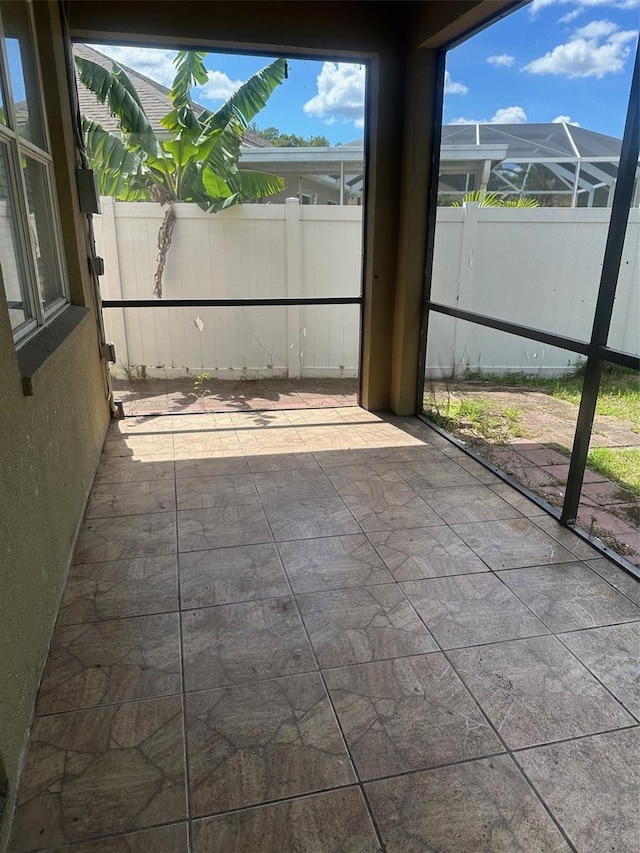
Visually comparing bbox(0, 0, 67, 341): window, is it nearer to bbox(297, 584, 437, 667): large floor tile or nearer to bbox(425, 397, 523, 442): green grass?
bbox(297, 584, 437, 667): large floor tile

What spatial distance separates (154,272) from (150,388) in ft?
3.38

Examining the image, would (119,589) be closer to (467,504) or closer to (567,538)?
(467,504)

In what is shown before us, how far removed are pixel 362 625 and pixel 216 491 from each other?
1.44 metres

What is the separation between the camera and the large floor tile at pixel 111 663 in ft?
6.05

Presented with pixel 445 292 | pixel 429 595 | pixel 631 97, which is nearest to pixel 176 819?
pixel 429 595

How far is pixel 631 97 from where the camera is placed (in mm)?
2375

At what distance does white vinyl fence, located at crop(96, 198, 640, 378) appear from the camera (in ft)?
12.0

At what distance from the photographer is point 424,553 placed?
2721 millimetres

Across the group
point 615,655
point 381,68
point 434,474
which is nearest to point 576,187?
point 434,474

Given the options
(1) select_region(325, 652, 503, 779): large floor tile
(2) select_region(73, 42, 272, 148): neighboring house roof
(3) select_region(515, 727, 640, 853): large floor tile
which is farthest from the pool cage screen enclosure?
(2) select_region(73, 42, 272, 148): neighboring house roof

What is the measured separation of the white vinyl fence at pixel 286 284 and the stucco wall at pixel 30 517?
1849 mm

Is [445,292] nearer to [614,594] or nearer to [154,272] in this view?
[154,272]

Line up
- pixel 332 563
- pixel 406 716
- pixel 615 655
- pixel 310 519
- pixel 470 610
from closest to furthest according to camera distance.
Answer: pixel 406 716 → pixel 615 655 → pixel 470 610 → pixel 332 563 → pixel 310 519

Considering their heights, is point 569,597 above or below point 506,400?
below
